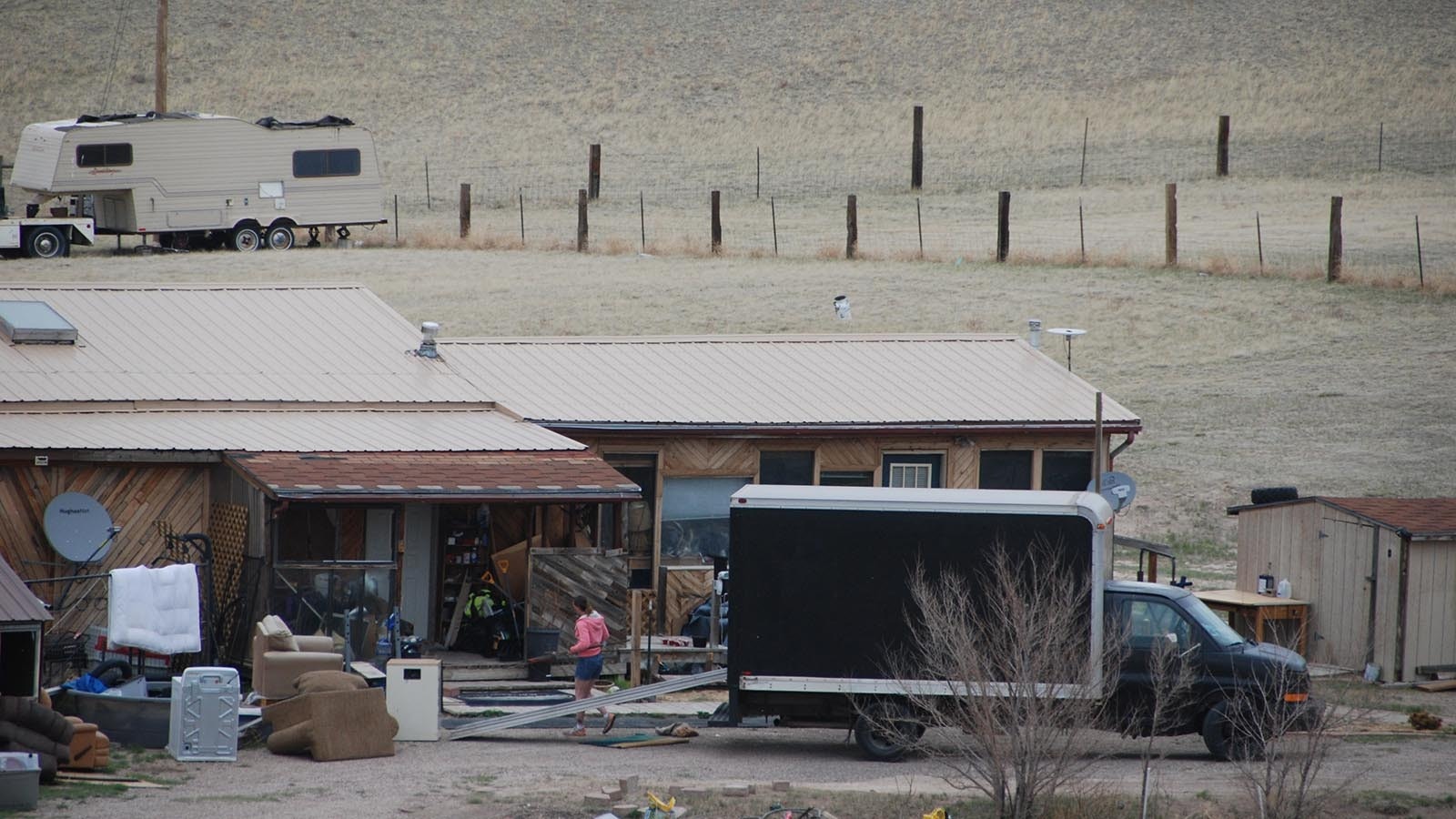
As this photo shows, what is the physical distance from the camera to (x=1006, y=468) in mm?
23797

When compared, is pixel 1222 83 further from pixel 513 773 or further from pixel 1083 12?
pixel 513 773

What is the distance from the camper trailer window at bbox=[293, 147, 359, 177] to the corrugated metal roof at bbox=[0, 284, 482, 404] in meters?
19.1

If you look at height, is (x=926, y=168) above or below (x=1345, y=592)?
above

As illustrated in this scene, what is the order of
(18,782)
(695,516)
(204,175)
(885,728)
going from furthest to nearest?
(204,175), (695,516), (885,728), (18,782)

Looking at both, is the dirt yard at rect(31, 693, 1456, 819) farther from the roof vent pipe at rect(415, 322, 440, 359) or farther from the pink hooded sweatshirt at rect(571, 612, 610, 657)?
the roof vent pipe at rect(415, 322, 440, 359)

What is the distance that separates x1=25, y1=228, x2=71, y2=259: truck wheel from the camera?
41.7 m

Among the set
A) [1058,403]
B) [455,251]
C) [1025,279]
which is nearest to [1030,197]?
[1025,279]

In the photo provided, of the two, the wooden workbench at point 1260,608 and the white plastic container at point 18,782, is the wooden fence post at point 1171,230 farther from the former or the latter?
the white plastic container at point 18,782

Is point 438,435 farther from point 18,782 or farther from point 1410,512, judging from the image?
point 1410,512

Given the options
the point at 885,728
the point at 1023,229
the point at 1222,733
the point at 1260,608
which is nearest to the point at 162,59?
the point at 1023,229

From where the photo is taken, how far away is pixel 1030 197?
181 ft

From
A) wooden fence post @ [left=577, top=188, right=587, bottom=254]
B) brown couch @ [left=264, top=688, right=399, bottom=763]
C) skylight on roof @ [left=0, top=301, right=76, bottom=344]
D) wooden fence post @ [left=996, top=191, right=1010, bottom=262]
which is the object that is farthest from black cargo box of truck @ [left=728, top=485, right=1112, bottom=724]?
wooden fence post @ [left=577, top=188, right=587, bottom=254]

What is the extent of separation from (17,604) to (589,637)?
5.54 m

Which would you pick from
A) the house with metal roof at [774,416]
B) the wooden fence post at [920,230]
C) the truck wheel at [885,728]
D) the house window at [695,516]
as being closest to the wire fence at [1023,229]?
the wooden fence post at [920,230]
